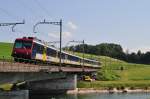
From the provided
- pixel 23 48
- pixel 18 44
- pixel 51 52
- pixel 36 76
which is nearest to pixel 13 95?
pixel 36 76

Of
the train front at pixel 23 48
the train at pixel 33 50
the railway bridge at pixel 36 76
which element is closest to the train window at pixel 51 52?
the train at pixel 33 50

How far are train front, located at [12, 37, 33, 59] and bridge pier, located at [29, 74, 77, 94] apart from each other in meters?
33.9

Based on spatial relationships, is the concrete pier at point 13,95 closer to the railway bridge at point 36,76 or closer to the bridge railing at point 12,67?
the railway bridge at point 36,76

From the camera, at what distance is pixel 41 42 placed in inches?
2825

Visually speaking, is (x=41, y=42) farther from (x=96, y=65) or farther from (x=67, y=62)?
(x=96, y=65)

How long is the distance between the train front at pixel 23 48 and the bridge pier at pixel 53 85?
111ft

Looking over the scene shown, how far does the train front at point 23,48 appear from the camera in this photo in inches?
2562

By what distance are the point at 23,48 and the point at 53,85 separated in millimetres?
41108

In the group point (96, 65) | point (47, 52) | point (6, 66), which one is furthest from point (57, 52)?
point (96, 65)

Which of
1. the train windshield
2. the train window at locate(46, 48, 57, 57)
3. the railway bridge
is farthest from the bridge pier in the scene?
the train windshield

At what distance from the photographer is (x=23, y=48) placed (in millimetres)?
65812

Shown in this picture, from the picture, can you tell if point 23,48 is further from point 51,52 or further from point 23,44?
point 51,52

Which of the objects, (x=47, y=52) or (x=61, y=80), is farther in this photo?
(x=61, y=80)

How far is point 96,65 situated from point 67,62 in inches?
2760
